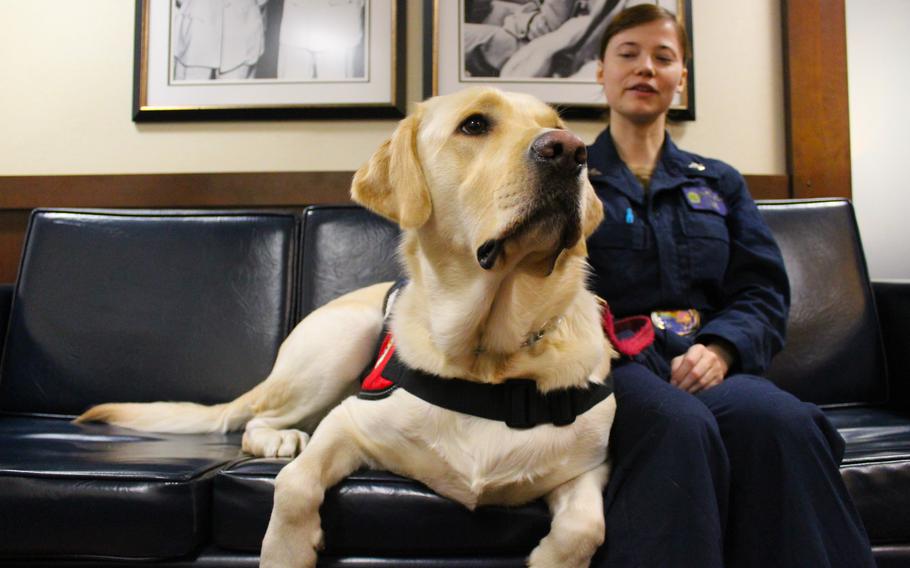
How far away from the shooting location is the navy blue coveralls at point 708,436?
94 cm

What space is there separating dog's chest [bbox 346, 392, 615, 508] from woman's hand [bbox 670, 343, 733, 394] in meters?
0.29

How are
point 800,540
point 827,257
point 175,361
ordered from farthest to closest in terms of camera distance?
point 827,257 < point 175,361 < point 800,540

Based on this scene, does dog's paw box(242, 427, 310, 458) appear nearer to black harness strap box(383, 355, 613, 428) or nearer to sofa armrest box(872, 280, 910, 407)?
black harness strap box(383, 355, 613, 428)

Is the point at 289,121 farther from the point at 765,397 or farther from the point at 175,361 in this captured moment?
the point at 765,397

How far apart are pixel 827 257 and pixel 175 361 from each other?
6.36 feet

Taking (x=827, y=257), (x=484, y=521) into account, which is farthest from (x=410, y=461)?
(x=827, y=257)

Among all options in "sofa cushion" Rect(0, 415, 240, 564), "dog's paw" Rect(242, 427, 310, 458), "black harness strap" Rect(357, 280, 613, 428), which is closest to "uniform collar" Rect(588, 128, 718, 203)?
"black harness strap" Rect(357, 280, 613, 428)

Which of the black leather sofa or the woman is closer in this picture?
the woman

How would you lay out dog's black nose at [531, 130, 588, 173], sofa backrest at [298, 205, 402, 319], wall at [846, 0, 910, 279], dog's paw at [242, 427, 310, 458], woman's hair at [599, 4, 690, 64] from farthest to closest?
wall at [846, 0, 910, 279]
sofa backrest at [298, 205, 402, 319]
woman's hair at [599, 4, 690, 64]
dog's paw at [242, 427, 310, 458]
dog's black nose at [531, 130, 588, 173]

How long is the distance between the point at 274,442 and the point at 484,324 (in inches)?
21.2

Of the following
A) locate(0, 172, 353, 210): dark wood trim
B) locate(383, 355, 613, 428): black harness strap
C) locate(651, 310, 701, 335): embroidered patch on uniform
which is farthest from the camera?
locate(0, 172, 353, 210): dark wood trim

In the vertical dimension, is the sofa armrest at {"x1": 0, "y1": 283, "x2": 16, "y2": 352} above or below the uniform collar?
below

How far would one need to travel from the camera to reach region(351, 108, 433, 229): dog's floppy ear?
105cm

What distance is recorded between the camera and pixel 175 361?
173 cm
